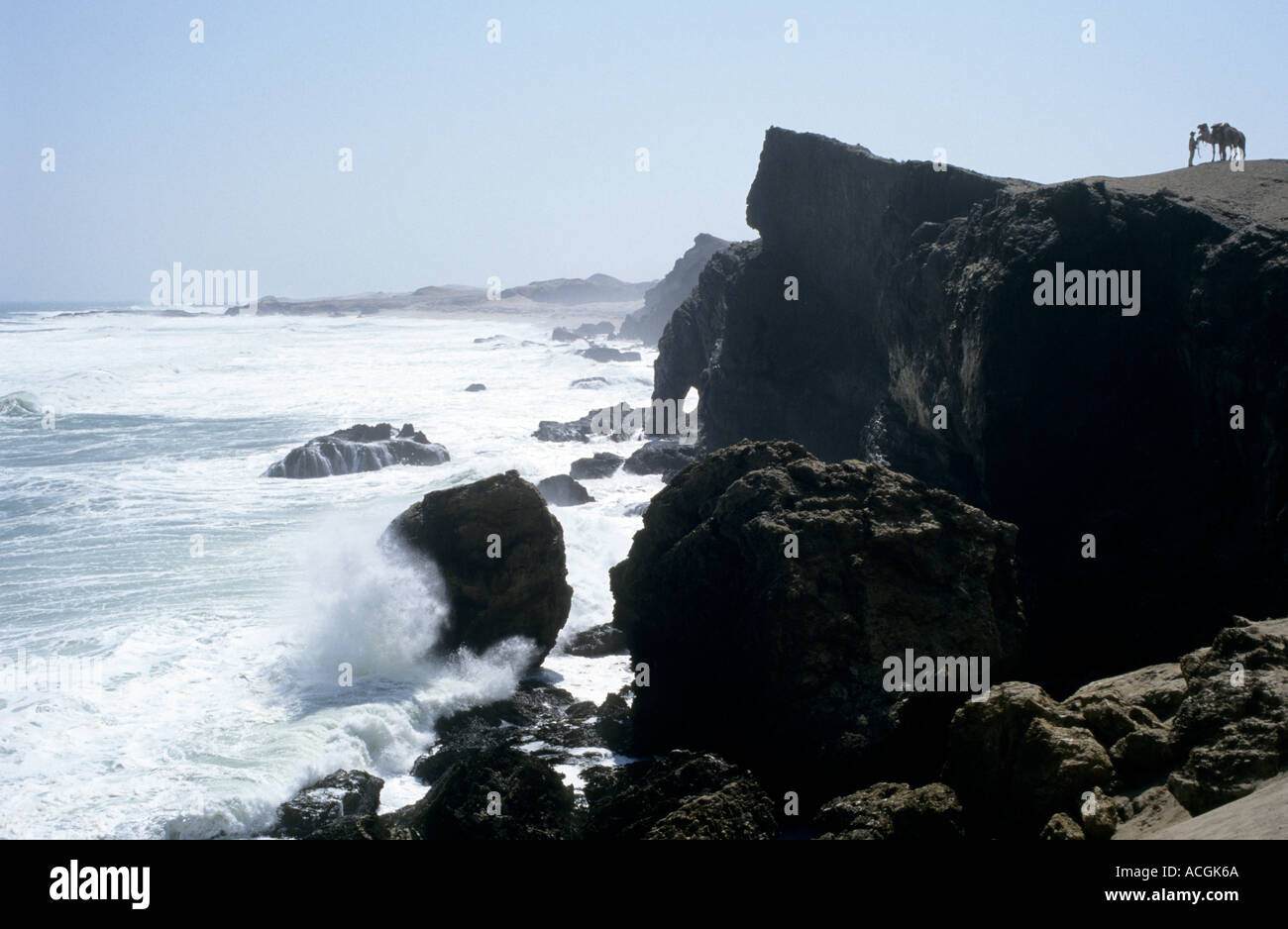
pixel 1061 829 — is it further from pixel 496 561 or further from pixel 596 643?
pixel 596 643

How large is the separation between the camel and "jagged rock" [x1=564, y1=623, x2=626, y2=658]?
44.2 feet

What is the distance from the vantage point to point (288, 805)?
9.74 meters

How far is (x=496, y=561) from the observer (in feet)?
44.8

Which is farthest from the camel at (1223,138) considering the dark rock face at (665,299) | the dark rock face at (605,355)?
the dark rock face at (665,299)

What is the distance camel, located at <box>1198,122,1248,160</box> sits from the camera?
1773 centimetres

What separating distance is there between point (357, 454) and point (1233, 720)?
24.6 m

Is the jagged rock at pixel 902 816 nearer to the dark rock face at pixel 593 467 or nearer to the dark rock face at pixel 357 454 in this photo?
the dark rock face at pixel 593 467

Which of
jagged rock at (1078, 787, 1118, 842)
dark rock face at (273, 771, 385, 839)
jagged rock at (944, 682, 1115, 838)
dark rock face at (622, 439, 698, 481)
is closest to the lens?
jagged rock at (1078, 787, 1118, 842)

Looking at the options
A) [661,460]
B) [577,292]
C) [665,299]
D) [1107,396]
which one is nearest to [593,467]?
[661,460]

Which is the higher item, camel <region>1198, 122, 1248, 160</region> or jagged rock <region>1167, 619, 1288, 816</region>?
camel <region>1198, 122, 1248, 160</region>

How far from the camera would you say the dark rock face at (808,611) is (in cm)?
976

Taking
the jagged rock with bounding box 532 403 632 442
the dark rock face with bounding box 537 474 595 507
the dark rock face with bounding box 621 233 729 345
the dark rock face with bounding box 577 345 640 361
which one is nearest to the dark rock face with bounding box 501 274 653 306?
the dark rock face with bounding box 621 233 729 345

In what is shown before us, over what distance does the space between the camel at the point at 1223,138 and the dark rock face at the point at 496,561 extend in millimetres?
13672

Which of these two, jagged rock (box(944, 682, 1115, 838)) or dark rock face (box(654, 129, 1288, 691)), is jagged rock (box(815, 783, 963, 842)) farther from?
dark rock face (box(654, 129, 1288, 691))
